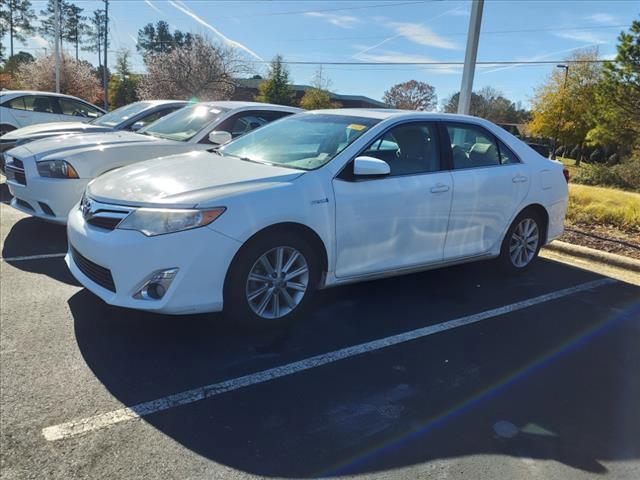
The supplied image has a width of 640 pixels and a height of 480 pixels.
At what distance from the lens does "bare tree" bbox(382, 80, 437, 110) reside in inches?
2665

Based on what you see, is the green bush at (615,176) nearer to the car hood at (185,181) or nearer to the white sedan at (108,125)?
the white sedan at (108,125)

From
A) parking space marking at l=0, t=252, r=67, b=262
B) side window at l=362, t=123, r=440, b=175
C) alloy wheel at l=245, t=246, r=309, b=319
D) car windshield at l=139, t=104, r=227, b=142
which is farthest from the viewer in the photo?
car windshield at l=139, t=104, r=227, b=142

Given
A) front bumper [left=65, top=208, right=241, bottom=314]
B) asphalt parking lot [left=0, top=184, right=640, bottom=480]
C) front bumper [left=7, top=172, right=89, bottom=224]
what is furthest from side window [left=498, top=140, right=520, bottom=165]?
front bumper [left=7, top=172, right=89, bottom=224]

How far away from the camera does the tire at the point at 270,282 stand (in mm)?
3578

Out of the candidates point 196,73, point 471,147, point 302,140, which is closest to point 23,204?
point 302,140

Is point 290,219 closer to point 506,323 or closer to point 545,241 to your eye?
point 506,323

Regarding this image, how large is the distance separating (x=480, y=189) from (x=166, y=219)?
2.97 meters

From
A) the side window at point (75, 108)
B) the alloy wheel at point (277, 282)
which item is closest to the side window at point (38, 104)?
the side window at point (75, 108)

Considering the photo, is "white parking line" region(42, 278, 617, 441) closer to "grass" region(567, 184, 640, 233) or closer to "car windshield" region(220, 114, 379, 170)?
"car windshield" region(220, 114, 379, 170)

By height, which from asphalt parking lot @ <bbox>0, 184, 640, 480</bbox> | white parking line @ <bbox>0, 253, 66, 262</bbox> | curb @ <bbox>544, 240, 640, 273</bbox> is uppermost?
curb @ <bbox>544, 240, 640, 273</bbox>

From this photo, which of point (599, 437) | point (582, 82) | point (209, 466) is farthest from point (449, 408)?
point (582, 82)

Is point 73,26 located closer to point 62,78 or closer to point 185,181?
point 62,78

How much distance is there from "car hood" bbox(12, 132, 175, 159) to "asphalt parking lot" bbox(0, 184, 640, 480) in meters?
1.74

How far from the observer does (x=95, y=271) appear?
3.62 meters
